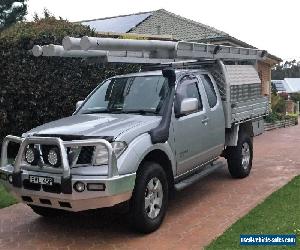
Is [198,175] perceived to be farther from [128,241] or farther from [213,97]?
[128,241]

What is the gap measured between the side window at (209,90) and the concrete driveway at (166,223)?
1535 mm

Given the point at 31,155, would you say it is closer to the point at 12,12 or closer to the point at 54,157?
the point at 54,157

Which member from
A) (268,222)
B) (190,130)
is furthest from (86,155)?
(268,222)

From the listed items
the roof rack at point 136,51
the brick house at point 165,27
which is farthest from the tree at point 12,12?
the roof rack at point 136,51

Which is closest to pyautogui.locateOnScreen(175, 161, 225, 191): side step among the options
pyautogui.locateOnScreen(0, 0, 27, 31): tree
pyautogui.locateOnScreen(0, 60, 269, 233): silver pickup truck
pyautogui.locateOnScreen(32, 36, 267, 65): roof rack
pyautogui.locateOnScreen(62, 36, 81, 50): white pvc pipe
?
pyautogui.locateOnScreen(0, 60, 269, 233): silver pickup truck

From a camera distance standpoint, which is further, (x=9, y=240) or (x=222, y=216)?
(x=222, y=216)

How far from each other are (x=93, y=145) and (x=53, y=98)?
6.34 metres

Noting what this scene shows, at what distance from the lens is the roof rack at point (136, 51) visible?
5.34 metres

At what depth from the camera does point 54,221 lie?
6223 mm

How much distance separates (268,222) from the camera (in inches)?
220

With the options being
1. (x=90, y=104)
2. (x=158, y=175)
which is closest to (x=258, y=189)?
(x=158, y=175)

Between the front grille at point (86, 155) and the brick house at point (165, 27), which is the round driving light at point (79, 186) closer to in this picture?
the front grille at point (86, 155)

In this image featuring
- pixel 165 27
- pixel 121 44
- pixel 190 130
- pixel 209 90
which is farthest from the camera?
pixel 165 27

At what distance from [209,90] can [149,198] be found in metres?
2.65
